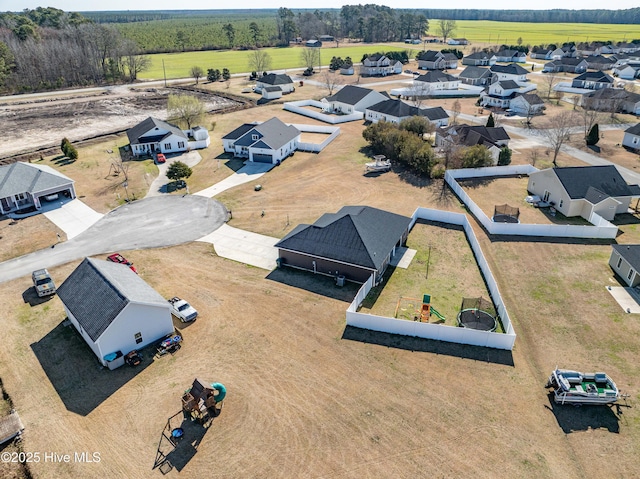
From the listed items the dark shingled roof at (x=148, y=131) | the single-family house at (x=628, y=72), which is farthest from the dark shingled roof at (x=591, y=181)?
the single-family house at (x=628, y=72)

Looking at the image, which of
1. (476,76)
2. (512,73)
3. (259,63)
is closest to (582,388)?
(476,76)

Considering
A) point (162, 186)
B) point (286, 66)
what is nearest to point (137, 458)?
point (162, 186)

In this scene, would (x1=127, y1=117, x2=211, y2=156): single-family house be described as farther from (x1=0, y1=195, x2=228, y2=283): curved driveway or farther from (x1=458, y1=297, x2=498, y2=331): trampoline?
(x1=458, y1=297, x2=498, y2=331): trampoline

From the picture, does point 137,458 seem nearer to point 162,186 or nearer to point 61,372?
point 61,372

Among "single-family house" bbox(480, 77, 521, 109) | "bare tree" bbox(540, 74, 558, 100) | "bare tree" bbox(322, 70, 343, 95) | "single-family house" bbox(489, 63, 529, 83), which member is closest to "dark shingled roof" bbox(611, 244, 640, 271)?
"single-family house" bbox(480, 77, 521, 109)

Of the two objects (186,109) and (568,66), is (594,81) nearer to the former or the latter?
(568,66)

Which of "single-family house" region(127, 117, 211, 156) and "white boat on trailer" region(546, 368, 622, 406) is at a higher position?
"single-family house" region(127, 117, 211, 156)

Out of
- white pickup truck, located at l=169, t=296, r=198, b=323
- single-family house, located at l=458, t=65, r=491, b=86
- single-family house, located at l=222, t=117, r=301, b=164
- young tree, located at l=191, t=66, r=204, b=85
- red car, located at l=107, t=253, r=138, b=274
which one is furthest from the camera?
young tree, located at l=191, t=66, r=204, b=85
